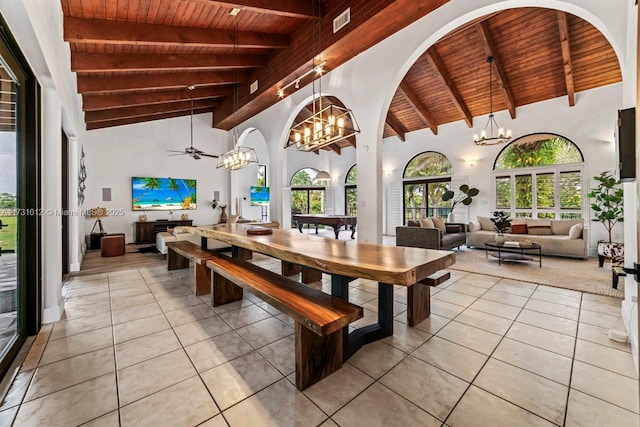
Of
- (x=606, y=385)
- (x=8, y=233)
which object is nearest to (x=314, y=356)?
(x=606, y=385)

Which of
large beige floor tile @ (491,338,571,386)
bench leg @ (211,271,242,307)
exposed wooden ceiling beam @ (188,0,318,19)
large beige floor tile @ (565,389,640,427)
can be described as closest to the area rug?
large beige floor tile @ (491,338,571,386)

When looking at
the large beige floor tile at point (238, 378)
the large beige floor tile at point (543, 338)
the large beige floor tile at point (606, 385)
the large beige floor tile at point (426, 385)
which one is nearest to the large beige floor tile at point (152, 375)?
the large beige floor tile at point (238, 378)

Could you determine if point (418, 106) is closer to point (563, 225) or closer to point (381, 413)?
point (563, 225)

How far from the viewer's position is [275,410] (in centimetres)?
142

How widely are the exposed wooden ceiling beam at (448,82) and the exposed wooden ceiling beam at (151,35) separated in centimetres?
323

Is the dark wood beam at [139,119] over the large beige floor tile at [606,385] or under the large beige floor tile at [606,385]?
over

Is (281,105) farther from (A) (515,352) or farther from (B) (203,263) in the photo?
(A) (515,352)

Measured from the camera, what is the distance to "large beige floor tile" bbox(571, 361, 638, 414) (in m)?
1.48

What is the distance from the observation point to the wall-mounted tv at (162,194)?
23.2 ft

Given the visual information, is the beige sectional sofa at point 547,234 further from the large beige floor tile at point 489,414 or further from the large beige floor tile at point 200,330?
the large beige floor tile at point 200,330

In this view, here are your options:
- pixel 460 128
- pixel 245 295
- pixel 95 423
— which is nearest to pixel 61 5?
pixel 245 295

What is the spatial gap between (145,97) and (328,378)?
662 centimetres

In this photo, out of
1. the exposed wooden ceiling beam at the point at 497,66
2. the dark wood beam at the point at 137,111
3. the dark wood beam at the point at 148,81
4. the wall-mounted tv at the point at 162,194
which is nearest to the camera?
the dark wood beam at the point at 148,81

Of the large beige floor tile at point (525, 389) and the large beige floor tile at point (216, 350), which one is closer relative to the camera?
the large beige floor tile at point (525, 389)
